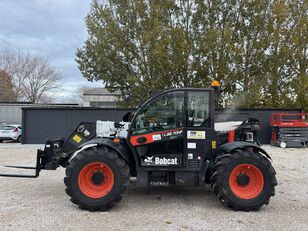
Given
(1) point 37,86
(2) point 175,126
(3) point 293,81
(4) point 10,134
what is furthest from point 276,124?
(1) point 37,86

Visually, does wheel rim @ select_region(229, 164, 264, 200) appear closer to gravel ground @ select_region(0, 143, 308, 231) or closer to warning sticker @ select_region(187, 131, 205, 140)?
gravel ground @ select_region(0, 143, 308, 231)

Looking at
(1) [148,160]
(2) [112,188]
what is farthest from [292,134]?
(2) [112,188]

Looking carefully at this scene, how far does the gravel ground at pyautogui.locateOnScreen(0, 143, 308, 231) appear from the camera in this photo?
4.70m

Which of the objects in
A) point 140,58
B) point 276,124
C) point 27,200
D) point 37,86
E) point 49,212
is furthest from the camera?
point 37,86

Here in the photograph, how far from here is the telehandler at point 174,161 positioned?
213 inches

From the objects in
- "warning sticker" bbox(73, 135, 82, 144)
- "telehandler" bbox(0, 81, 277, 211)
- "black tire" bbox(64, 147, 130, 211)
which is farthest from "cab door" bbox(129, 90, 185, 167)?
"warning sticker" bbox(73, 135, 82, 144)

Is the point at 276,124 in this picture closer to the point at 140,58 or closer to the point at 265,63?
the point at 265,63

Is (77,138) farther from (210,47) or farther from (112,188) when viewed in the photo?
(210,47)

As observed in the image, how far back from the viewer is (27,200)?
237 inches

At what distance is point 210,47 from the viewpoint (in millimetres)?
18562

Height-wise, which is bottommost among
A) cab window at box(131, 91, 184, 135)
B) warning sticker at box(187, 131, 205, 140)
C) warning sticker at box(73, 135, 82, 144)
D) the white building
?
warning sticker at box(73, 135, 82, 144)

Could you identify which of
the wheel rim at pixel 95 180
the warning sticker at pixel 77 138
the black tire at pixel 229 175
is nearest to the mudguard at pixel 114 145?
the wheel rim at pixel 95 180

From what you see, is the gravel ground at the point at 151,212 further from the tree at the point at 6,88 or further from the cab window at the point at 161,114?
the tree at the point at 6,88

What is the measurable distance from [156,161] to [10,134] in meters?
17.1
